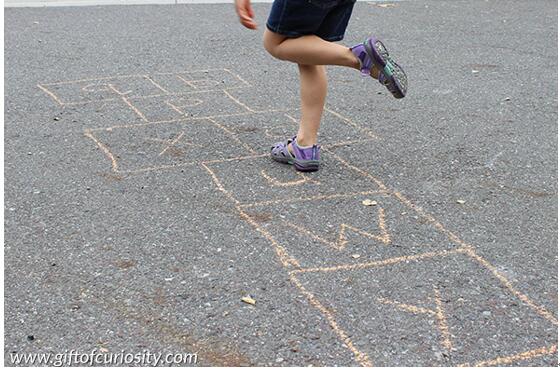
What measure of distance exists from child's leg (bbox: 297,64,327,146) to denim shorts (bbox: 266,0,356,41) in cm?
18

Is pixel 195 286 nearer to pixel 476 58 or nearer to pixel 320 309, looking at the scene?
pixel 320 309

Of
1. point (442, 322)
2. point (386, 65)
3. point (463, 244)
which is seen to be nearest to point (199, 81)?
point (386, 65)

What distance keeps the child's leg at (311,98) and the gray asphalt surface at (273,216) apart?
0.19m

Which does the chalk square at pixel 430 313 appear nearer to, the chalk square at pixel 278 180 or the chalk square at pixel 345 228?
the chalk square at pixel 345 228

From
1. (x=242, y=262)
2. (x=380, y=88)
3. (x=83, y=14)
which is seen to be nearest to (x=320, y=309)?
(x=242, y=262)

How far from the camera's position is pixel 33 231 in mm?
3131

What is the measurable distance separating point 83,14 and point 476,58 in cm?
401

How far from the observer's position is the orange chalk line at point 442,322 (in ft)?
7.96

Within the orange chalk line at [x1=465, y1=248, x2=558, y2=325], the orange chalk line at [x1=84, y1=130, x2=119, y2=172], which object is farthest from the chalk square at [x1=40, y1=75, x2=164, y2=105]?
the orange chalk line at [x1=465, y1=248, x2=558, y2=325]

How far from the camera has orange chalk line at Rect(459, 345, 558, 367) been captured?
7.64 feet

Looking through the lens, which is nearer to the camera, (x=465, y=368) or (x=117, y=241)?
(x=465, y=368)

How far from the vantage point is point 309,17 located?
3535 millimetres

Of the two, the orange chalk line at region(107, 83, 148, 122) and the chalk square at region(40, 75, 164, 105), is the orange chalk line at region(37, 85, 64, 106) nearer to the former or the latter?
the chalk square at region(40, 75, 164, 105)

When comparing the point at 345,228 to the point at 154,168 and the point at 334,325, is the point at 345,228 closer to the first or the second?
the point at 334,325
